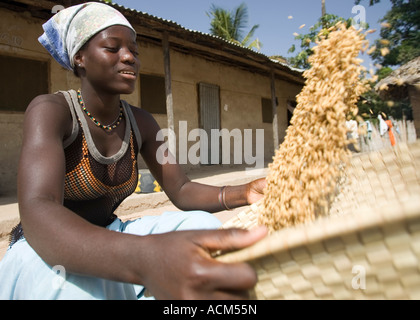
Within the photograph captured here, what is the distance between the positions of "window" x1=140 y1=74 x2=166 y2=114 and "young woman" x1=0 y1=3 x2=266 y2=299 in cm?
664

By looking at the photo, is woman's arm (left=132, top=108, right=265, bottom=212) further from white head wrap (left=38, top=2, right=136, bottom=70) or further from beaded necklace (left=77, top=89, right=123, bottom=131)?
white head wrap (left=38, top=2, right=136, bottom=70)

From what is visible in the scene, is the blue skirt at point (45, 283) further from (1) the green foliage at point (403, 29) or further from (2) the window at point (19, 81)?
(1) the green foliage at point (403, 29)

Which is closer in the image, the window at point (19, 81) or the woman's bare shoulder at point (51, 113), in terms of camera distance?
the woman's bare shoulder at point (51, 113)

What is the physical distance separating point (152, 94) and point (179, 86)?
38.5 inches

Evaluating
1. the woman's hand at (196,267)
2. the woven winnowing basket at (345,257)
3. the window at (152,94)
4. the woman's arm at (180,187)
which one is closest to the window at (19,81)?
the window at (152,94)

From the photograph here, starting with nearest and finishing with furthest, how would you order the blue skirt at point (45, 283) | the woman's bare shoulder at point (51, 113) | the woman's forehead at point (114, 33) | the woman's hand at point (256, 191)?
the blue skirt at point (45, 283), the woman's bare shoulder at point (51, 113), the woman's forehead at point (114, 33), the woman's hand at point (256, 191)

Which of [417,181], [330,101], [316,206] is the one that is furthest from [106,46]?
[417,181]

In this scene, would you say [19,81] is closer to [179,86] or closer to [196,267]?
[179,86]

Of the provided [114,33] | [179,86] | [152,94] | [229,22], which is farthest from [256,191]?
[229,22]

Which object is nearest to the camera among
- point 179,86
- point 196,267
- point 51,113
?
point 196,267

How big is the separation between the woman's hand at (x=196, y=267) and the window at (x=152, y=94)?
25.2ft

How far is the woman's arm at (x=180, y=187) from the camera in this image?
1572mm

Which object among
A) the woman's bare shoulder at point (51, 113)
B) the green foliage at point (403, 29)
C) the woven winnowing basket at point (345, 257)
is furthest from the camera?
the green foliage at point (403, 29)

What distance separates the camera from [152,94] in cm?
832
